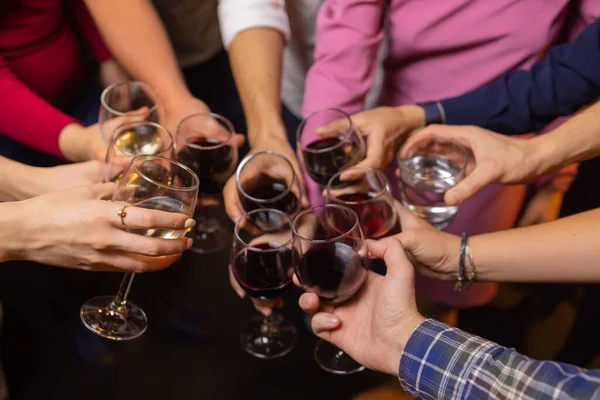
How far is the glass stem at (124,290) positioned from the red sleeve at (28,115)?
56cm

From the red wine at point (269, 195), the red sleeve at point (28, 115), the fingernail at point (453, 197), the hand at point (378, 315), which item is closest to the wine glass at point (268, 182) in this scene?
the red wine at point (269, 195)

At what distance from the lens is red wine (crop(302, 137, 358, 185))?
1.35 metres

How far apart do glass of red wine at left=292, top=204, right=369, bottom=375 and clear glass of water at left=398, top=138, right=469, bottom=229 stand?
0.29 metres

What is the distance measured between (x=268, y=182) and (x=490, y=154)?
1.75ft

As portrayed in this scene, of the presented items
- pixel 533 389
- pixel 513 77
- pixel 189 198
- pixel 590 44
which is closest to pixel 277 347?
pixel 189 198

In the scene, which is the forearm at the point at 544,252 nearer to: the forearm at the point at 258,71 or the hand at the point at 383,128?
the hand at the point at 383,128

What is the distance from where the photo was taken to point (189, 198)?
111 centimetres

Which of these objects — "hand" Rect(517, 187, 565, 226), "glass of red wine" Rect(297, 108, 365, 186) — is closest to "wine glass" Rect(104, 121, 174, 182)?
"glass of red wine" Rect(297, 108, 365, 186)

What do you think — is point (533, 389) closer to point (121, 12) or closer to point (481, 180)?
point (481, 180)

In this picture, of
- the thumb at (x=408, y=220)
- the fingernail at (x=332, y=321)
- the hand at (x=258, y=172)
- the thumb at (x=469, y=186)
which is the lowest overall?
the fingernail at (x=332, y=321)

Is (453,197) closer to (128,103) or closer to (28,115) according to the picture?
(128,103)

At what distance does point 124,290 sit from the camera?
1286mm

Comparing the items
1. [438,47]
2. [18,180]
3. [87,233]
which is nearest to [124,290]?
[87,233]

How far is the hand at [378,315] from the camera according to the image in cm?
108
